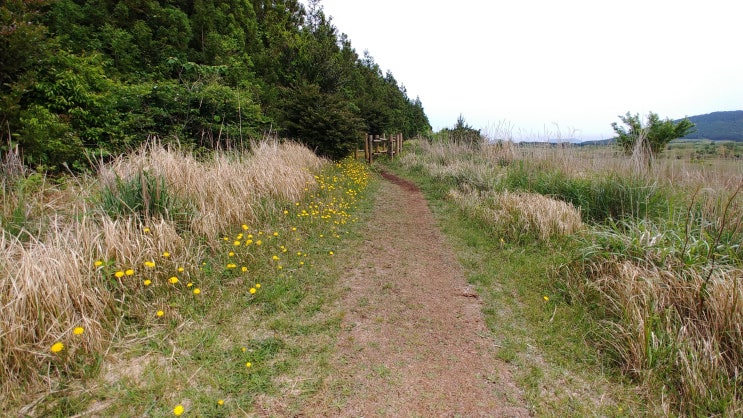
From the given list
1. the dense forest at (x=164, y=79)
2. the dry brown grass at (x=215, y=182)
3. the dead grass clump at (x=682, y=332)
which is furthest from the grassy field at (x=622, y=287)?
the dense forest at (x=164, y=79)

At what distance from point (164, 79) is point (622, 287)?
12.3m

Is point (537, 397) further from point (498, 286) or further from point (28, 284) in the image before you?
point (28, 284)

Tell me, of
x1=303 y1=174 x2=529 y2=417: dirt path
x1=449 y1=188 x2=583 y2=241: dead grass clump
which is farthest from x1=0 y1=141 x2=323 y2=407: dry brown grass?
x1=449 y1=188 x2=583 y2=241: dead grass clump

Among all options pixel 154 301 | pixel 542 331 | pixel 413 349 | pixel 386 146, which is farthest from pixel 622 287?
pixel 386 146

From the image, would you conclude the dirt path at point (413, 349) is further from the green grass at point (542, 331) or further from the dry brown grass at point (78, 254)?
the dry brown grass at point (78, 254)

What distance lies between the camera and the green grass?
2.05 meters

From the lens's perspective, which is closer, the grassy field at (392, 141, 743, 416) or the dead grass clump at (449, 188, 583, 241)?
the grassy field at (392, 141, 743, 416)

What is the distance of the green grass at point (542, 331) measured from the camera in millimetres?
2053

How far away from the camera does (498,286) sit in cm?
359

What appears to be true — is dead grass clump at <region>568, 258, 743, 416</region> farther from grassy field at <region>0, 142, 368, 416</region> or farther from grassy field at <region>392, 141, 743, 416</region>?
grassy field at <region>0, 142, 368, 416</region>

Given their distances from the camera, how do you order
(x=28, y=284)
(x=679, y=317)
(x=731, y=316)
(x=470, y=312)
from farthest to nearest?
(x=470, y=312), (x=679, y=317), (x=731, y=316), (x=28, y=284)

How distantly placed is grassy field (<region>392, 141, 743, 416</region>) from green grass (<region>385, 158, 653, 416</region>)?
11 millimetres

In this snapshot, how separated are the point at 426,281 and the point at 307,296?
4.60 feet

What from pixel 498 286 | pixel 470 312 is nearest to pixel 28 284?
pixel 470 312
